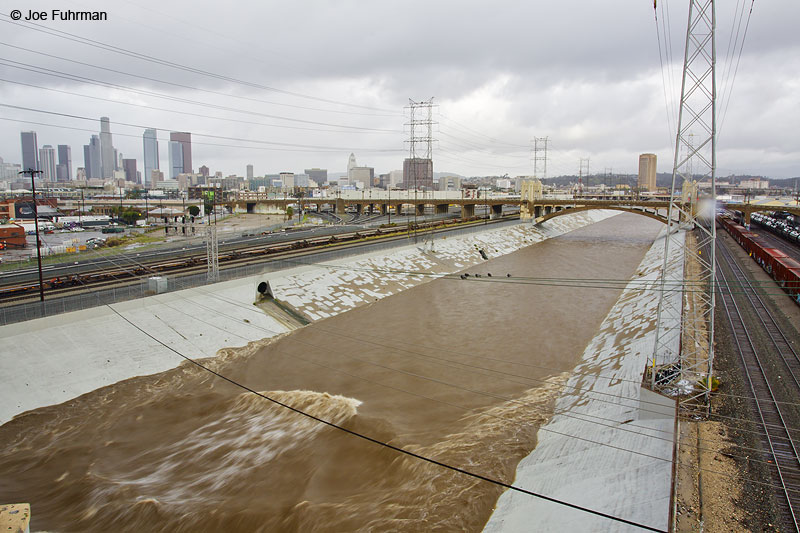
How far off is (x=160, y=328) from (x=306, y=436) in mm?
9456

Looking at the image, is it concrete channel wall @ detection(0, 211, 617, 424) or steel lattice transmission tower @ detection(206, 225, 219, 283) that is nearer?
concrete channel wall @ detection(0, 211, 617, 424)

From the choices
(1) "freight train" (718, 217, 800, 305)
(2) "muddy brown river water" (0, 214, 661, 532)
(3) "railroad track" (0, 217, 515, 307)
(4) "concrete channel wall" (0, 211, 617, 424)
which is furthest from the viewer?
(1) "freight train" (718, 217, 800, 305)

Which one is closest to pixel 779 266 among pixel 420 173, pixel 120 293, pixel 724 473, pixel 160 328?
pixel 724 473

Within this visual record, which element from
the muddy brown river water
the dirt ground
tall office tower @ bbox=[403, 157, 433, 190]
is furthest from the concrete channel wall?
the dirt ground

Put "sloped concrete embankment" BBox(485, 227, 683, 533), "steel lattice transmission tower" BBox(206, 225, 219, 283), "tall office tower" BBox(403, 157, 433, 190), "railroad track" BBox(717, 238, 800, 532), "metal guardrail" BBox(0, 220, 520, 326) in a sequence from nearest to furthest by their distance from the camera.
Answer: "railroad track" BBox(717, 238, 800, 532), "sloped concrete embankment" BBox(485, 227, 683, 533), "metal guardrail" BBox(0, 220, 520, 326), "steel lattice transmission tower" BBox(206, 225, 219, 283), "tall office tower" BBox(403, 157, 433, 190)

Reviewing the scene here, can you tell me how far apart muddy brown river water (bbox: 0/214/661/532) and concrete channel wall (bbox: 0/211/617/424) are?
853mm

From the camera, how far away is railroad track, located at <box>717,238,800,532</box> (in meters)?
8.95

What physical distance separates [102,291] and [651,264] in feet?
129

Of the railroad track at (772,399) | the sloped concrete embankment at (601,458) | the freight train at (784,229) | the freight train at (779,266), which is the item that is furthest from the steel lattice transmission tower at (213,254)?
the freight train at (784,229)

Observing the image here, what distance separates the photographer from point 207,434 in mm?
13992

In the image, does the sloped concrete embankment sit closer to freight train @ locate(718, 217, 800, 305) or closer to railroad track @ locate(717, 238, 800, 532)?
railroad track @ locate(717, 238, 800, 532)

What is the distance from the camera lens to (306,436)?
13.7 meters

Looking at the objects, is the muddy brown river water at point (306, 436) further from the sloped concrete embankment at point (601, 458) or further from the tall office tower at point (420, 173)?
the tall office tower at point (420, 173)

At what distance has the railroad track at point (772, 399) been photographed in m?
8.95
